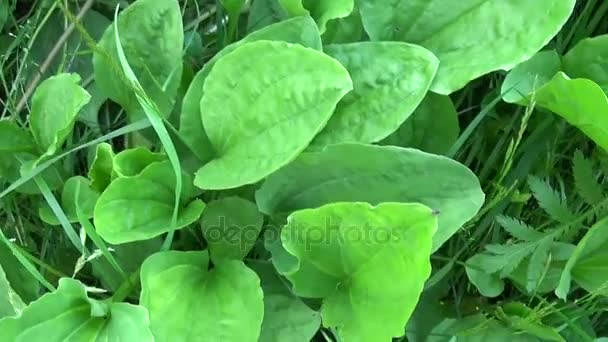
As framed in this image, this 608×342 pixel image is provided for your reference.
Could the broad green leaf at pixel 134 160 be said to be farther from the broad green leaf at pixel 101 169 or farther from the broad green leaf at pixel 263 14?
the broad green leaf at pixel 263 14

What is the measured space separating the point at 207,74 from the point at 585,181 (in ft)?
1.01

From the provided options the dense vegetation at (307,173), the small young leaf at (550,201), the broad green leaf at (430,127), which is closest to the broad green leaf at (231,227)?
the dense vegetation at (307,173)

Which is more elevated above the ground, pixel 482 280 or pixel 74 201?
pixel 74 201

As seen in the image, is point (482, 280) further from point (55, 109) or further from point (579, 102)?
point (55, 109)

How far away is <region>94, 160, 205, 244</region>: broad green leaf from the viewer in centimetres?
61

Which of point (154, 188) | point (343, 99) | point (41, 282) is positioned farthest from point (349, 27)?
point (41, 282)

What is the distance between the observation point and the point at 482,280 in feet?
2.29

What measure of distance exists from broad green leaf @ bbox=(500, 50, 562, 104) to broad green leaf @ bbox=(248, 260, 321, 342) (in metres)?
0.22

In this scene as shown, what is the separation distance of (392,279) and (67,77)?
0.28 metres

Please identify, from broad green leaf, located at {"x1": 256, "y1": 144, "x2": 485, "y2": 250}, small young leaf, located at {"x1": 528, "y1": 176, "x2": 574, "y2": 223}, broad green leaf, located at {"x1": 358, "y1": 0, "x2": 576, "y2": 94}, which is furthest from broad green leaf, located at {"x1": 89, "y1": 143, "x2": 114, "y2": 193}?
small young leaf, located at {"x1": 528, "y1": 176, "x2": 574, "y2": 223}

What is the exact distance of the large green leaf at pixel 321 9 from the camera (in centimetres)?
62

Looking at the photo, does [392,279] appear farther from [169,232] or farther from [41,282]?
[41,282]

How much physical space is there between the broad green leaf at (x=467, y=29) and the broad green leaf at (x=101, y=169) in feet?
0.70

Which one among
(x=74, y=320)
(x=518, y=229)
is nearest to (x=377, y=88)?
(x=518, y=229)
